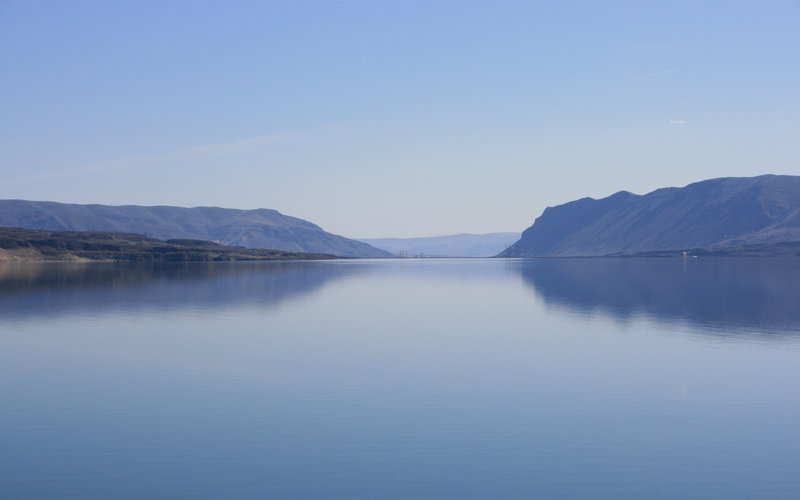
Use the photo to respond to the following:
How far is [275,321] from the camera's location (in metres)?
53.3

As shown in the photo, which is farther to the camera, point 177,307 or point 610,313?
point 177,307

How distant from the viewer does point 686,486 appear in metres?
17.1

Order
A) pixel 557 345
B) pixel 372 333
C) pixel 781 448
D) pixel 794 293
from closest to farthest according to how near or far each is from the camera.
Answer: pixel 781 448
pixel 557 345
pixel 372 333
pixel 794 293

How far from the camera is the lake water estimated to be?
1741cm

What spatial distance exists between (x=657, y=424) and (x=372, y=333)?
86.5 ft

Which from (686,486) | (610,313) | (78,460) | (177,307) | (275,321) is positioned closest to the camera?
(686,486)

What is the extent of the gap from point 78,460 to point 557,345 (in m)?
29.0

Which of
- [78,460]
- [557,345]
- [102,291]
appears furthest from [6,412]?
[102,291]

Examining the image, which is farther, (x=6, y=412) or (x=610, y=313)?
(x=610, y=313)

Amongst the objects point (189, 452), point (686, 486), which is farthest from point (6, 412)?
point (686, 486)

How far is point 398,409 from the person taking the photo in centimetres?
2450

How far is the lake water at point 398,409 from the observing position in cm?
1741

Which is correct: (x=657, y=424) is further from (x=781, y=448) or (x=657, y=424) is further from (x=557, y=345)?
(x=557, y=345)

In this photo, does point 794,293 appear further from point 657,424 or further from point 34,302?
point 34,302
